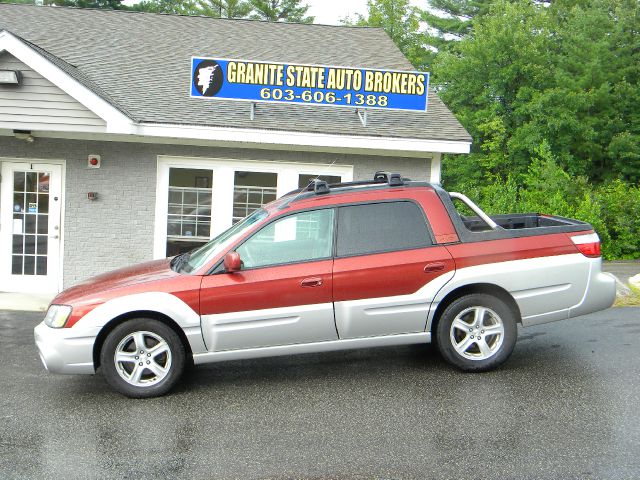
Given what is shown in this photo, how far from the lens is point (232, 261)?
19.6ft

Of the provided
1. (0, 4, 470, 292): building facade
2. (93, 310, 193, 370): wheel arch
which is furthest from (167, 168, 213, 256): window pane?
(93, 310, 193, 370): wheel arch

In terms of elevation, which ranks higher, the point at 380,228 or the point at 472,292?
the point at 380,228

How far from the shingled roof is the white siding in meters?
0.37

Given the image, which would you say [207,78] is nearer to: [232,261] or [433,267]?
[232,261]

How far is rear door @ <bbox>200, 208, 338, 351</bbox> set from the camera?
6.03m

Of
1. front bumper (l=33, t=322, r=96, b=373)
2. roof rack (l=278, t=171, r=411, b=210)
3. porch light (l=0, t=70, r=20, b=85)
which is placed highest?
porch light (l=0, t=70, r=20, b=85)

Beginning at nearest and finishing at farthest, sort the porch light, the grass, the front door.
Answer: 1. the grass
2. the porch light
3. the front door

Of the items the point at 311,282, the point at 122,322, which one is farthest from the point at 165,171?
the point at 311,282

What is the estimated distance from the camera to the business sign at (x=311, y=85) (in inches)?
442

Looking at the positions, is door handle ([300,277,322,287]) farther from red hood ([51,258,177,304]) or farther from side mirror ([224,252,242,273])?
red hood ([51,258,177,304])

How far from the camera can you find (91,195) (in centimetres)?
1114

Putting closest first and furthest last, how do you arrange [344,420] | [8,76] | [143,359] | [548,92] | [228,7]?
[344,420]
[143,359]
[8,76]
[548,92]
[228,7]

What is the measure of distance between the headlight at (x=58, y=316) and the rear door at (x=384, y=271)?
2.30 m

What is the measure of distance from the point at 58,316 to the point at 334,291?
7.80 ft
